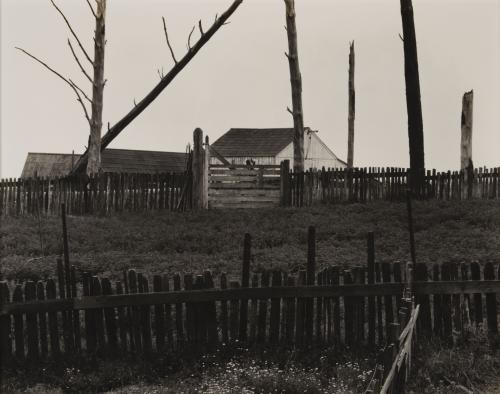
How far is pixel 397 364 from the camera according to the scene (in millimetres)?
3924

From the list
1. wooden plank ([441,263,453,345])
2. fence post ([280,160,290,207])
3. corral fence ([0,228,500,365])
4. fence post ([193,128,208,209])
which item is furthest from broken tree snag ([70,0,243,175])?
wooden plank ([441,263,453,345])

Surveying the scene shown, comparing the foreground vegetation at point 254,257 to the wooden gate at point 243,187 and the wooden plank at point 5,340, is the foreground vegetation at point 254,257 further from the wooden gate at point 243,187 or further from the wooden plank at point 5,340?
the wooden gate at point 243,187

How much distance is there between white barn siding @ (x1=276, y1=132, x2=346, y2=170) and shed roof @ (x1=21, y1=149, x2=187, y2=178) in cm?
798

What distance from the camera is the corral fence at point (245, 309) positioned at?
5.72m

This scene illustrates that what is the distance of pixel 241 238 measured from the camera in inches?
450

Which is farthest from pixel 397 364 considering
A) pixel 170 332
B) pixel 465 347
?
pixel 170 332

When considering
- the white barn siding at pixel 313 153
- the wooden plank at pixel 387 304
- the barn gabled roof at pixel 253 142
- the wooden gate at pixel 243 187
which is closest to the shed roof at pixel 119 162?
the barn gabled roof at pixel 253 142

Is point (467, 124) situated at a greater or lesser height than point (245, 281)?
greater

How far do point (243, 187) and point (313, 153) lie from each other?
2779 cm

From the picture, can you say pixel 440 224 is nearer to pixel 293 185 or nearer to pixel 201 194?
pixel 293 185

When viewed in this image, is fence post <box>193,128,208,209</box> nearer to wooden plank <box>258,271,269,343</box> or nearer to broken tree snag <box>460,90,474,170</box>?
broken tree snag <box>460,90,474,170</box>

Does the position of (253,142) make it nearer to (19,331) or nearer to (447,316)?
(19,331)

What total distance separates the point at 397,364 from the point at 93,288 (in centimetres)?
332

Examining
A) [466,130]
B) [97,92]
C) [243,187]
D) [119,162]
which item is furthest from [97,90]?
[119,162]
